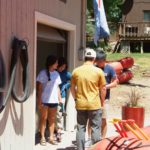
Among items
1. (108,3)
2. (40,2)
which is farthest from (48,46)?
(108,3)

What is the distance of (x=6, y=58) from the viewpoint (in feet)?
25.0

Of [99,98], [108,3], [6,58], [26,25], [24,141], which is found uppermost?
[108,3]

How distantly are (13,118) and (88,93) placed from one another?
1211 mm

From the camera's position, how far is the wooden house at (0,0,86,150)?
760cm

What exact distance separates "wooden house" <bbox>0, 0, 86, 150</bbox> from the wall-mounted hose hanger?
83 millimetres

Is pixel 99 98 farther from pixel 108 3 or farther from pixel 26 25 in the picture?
pixel 108 3

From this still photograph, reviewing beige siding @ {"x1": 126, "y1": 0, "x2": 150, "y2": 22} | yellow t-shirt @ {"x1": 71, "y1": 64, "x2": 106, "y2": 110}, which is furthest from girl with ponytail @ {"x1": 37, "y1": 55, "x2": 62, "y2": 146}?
beige siding @ {"x1": 126, "y1": 0, "x2": 150, "y2": 22}

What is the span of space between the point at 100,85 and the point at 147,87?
46.5ft

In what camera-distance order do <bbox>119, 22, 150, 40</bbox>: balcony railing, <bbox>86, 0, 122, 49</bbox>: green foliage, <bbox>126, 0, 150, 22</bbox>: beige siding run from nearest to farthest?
<bbox>86, 0, 122, 49</bbox>: green foliage, <bbox>119, 22, 150, 40</bbox>: balcony railing, <bbox>126, 0, 150, 22</bbox>: beige siding

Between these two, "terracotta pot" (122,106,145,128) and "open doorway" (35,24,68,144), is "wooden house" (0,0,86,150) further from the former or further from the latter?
"terracotta pot" (122,106,145,128)

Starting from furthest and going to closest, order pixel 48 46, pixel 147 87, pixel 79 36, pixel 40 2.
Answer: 1. pixel 147 87
2. pixel 79 36
3. pixel 48 46
4. pixel 40 2

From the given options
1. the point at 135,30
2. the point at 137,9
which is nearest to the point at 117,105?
the point at 135,30

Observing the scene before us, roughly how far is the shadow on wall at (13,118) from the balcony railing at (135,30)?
3262 centimetres

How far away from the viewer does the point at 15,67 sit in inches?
301
